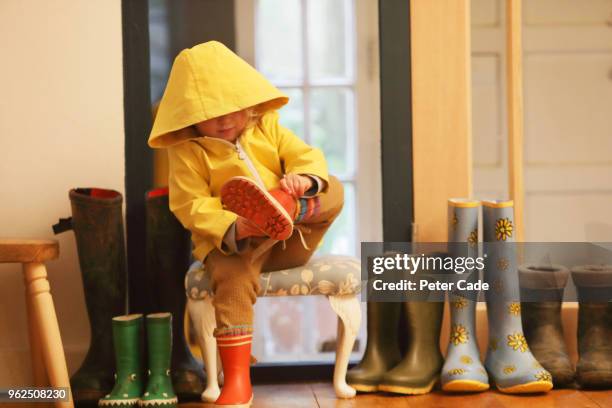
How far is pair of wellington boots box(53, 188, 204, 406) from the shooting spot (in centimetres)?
174

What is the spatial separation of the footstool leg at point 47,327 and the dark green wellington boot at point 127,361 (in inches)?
3.8

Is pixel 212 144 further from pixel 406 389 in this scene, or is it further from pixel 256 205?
pixel 406 389

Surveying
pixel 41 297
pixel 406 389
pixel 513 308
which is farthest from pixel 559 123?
pixel 41 297

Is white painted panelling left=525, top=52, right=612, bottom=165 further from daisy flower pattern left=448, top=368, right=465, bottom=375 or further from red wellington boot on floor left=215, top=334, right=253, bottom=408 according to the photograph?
red wellington boot on floor left=215, top=334, right=253, bottom=408

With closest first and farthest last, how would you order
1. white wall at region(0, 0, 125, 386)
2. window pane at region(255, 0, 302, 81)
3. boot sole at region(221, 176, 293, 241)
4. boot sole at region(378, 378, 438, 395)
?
boot sole at region(221, 176, 293, 241), boot sole at region(378, 378, 438, 395), white wall at region(0, 0, 125, 386), window pane at region(255, 0, 302, 81)

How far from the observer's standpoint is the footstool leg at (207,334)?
169 cm

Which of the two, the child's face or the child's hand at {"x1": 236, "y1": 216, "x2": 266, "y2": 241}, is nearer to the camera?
the child's hand at {"x1": 236, "y1": 216, "x2": 266, "y2": 241}

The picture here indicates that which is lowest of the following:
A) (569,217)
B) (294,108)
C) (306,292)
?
(306,292)

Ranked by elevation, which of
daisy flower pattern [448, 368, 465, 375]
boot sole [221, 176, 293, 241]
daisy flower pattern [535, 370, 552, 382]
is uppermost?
boot sole [221, 176, 293, 241]

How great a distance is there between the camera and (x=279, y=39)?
2.86m

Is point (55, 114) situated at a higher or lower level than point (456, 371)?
higher

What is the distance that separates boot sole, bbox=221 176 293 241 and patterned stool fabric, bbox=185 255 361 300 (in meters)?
0.24

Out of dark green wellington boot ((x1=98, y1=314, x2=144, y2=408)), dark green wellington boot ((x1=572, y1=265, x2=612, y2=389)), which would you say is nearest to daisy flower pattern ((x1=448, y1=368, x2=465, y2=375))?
dark green wellington boot ((x1=572, y1=265, x2=612, y2=389))

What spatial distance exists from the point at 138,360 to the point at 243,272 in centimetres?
32
